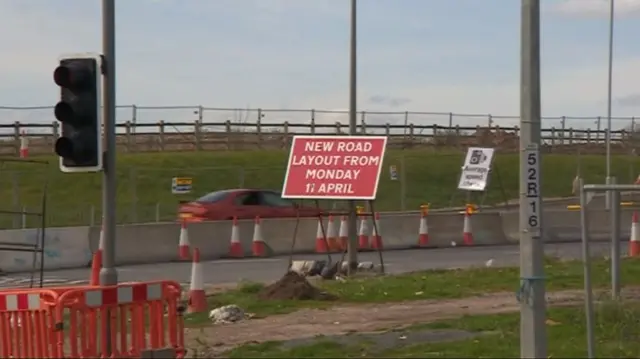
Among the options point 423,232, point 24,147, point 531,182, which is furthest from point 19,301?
point 24,147

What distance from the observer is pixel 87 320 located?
35.5 ft

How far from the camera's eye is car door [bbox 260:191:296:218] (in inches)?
1298

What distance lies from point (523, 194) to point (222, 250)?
59.7 feet

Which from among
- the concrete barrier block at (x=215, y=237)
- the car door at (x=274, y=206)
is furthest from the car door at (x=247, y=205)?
the concrete barrier block at (x=215, y=237)

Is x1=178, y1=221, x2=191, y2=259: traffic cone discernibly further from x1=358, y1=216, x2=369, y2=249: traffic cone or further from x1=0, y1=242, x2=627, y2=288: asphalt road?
x1=358, y1=216, x2=369, y2=249: traffic cone

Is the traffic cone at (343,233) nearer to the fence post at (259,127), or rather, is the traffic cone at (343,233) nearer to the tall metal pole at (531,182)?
the tall metal pole at (531,182)

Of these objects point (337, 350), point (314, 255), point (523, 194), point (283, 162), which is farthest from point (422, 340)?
point (283, 162)

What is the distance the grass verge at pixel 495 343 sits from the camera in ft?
37.0

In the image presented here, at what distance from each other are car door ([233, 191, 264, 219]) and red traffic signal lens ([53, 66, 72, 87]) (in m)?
20.7

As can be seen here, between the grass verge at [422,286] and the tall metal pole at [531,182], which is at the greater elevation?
the tall metal pole at [531,182]

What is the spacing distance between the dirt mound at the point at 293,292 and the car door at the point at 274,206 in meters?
16.1

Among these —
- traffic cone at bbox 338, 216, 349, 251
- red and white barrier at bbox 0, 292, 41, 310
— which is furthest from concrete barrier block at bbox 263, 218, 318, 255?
red and white barrier at bbox 0, 292, 41, 310

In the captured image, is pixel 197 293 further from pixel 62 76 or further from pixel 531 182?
pixel 531 182

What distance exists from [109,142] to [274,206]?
21666 mm
